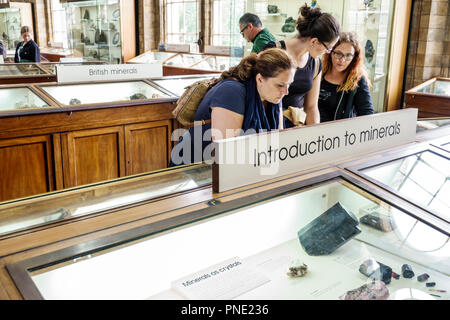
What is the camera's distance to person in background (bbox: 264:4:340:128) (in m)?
2.42

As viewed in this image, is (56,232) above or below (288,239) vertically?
above

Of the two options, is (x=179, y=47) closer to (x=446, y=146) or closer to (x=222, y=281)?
(x=446, y=146)

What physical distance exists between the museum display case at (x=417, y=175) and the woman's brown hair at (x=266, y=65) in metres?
0.55

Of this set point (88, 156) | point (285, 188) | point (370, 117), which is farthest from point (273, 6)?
point (285, 188)

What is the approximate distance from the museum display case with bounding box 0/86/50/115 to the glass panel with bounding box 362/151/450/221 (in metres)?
2.73

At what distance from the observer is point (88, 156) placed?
3662mm

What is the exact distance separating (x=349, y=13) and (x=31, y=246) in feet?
18.6

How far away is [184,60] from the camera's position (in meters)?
9.32

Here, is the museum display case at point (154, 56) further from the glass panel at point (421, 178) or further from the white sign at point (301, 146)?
the glass panel at point (421, 178)

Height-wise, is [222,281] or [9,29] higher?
[9,29]

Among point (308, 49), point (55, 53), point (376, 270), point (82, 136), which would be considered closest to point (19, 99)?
point (82, 136)

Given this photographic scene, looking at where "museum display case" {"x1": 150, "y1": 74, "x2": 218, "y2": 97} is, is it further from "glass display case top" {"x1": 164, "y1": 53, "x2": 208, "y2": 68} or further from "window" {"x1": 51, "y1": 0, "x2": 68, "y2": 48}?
"window" {"x1": 51, "y1": 0, "x2": 68, "y2": 48}

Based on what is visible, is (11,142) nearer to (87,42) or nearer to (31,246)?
(31,246)
